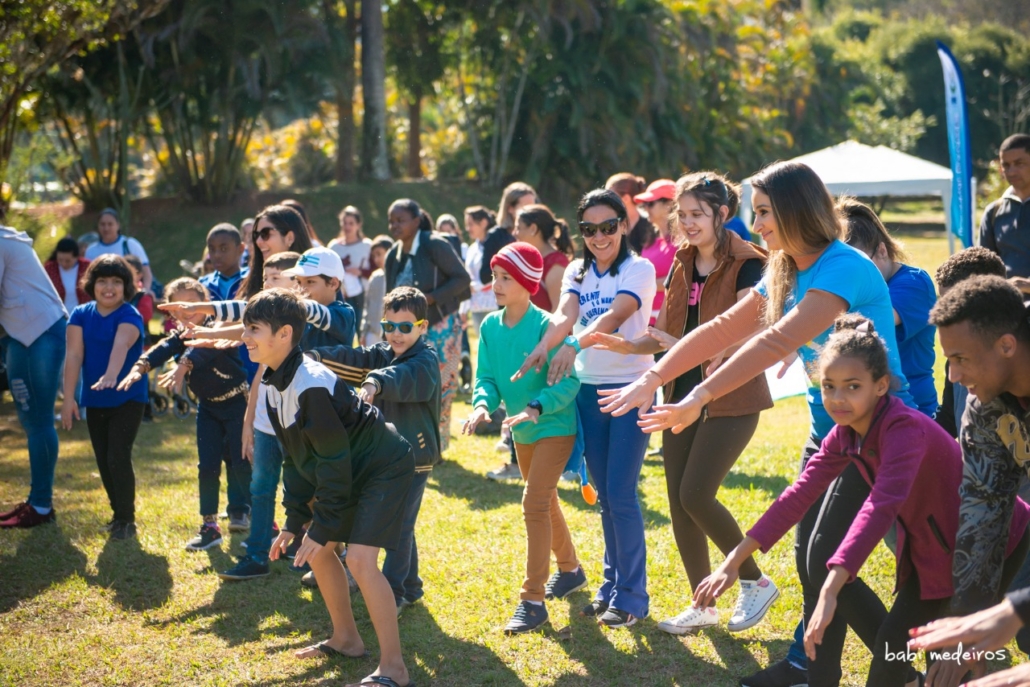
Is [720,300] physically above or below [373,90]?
below

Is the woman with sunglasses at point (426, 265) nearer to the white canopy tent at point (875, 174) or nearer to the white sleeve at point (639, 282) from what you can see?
the white sleeve at point (639, 282)

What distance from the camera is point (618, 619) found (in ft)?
15.5

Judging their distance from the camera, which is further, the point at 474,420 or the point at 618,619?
the point at 618,619

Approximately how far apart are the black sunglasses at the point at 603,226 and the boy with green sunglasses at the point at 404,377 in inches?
36.0

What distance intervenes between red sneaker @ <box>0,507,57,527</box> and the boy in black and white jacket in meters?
3.32

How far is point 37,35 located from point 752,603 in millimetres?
11356

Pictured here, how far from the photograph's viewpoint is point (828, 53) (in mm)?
38469

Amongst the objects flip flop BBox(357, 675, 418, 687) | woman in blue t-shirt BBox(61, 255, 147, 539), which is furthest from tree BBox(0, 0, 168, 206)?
flip flop BBox(357, 675, 418, 687)

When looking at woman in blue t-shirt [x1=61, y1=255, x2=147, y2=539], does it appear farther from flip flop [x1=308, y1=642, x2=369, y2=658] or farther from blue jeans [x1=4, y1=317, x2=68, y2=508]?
flip flop [x1=308, y1=642, x2=369, y2=658]

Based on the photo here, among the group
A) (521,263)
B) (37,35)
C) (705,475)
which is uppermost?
(37,35)

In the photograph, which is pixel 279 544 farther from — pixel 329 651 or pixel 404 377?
pixel 404 377

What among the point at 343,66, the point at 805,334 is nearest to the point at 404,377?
the point at 805,334

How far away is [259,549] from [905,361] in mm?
3721

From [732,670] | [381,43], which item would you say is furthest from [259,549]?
[381,43]
